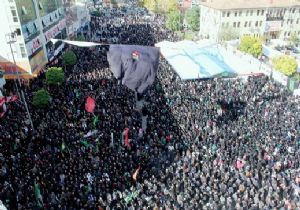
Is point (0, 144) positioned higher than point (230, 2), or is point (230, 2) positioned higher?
point (230, 2)

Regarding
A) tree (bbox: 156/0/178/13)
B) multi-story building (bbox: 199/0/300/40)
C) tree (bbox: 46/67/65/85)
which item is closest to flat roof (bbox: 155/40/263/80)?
multi-story building (bbox: 199/0/300/40)

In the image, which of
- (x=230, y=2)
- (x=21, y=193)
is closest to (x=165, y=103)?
(x=21, y=193)

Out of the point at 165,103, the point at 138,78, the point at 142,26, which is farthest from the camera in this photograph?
the point at 142,26

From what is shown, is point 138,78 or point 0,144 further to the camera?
point 0,144

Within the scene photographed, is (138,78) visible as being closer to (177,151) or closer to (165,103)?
(177,151)

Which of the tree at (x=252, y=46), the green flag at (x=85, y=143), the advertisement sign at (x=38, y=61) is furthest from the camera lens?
the tree at (x=252, y=46)

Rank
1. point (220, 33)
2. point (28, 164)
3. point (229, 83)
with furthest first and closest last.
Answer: point (220, 33), point (229, 83), point (28, 164)

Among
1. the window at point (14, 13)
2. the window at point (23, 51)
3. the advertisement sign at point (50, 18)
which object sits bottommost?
the window at point (23, 51)

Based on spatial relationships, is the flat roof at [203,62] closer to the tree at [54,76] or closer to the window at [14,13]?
the tree at [54,76]

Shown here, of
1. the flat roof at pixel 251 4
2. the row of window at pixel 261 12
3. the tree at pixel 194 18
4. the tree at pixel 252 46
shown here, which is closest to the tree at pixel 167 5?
the tree at pixel 194 18
